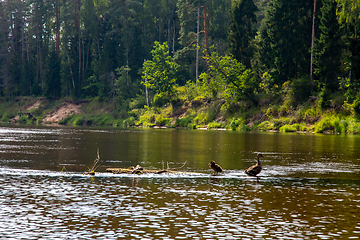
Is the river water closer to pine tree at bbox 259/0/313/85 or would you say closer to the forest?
the forest

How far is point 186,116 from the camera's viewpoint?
70938 mm

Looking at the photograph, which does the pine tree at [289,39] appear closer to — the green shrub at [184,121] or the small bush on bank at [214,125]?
the small bush on bank at [214,125]

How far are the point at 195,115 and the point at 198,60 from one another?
612 inches

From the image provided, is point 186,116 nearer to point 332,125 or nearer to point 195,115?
point 195,115

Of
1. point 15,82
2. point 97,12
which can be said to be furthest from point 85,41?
point 15,82

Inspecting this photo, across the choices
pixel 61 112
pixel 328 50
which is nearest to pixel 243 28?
pixel 328 50

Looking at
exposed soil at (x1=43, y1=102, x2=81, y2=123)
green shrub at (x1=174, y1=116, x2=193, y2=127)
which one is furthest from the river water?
exposed soil at (x1=43, y1=102, x2=81, y2=123)

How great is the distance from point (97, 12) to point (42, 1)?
1489cm

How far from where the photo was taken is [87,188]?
15.2 m

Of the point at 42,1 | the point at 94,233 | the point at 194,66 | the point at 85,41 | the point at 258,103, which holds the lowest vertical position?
the point at 94,233

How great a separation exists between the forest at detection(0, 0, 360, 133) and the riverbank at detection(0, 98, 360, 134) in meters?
0.20

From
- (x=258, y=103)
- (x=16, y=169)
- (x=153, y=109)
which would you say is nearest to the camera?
(x=16, y=169)

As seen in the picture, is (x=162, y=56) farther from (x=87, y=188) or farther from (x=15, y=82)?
(x=87, y=188)

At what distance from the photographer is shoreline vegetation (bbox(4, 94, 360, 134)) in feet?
167
